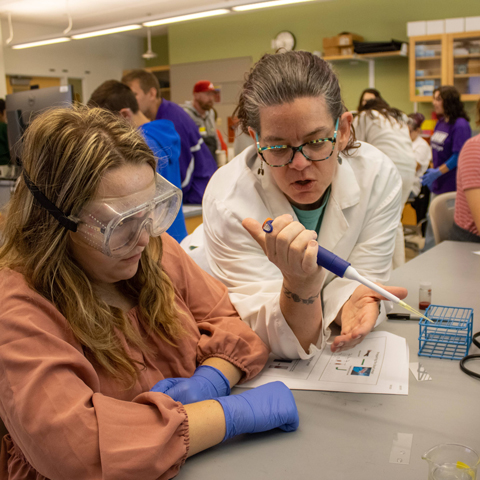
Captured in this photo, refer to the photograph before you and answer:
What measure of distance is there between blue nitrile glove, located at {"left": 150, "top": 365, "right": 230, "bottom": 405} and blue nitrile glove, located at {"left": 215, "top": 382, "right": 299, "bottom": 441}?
77 millimetres

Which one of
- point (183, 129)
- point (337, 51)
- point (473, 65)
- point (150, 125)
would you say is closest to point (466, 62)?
point (473, 65)

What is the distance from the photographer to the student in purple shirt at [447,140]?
5184 mm

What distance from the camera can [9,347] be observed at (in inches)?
31.2

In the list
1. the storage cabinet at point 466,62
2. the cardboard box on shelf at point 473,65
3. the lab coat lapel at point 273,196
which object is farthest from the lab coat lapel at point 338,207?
the cardboard box on shelf at point 473,65

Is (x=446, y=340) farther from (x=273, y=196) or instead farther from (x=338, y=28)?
(x=338, y=28)

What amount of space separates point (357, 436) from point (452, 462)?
0.61 ft

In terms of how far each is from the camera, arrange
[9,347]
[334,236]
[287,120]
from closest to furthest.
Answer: [9,347], [287,120], [334,236]

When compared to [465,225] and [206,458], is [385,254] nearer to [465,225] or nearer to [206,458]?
[206,458]

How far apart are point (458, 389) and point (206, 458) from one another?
0.55 meters

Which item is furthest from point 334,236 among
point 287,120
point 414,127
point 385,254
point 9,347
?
point 414,127

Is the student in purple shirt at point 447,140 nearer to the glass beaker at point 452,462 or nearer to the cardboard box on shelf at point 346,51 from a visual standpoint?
the cardboard box on shelf at point 346,51

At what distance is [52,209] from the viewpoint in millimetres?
915

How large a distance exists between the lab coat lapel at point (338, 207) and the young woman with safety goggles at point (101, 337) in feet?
1.55

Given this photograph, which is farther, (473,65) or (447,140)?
(473,65)
